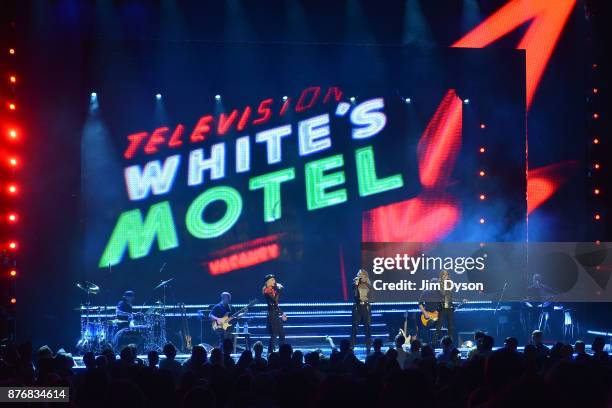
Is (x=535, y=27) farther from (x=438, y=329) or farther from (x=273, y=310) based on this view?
(x=273, y=310)

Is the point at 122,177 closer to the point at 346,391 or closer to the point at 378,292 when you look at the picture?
the point at 378,292

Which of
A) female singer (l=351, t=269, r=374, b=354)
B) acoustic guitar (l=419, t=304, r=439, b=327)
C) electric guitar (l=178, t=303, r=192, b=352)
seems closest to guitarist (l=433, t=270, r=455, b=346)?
acoustic guitar (l=419, t=304, r=439, b=327)

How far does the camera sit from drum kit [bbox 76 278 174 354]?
13.2m

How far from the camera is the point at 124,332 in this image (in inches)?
526

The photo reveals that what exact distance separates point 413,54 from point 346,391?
554 inches

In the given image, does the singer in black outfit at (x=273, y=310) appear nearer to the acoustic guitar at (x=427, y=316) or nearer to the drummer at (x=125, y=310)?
the drummer at (x=125, y=310)

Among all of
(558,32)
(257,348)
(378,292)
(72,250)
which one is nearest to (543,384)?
(257,348)

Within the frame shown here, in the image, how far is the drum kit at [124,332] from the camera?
13.2 metres

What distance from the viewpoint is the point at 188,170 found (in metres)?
16.1

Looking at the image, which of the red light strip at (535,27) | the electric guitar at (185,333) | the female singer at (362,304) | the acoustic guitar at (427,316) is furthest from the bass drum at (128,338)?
the red light strip at (535,27)

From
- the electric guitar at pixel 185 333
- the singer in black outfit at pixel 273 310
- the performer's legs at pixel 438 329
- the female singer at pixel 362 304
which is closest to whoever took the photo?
the singer in black outfit at pixel 273 310

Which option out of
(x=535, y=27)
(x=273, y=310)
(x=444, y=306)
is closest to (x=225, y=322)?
(x=273, y=310)

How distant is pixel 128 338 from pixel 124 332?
14cm

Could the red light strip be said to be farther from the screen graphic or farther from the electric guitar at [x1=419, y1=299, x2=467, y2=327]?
the electric guitar at [x1=419, y1=299, x2=467, y2=327]
